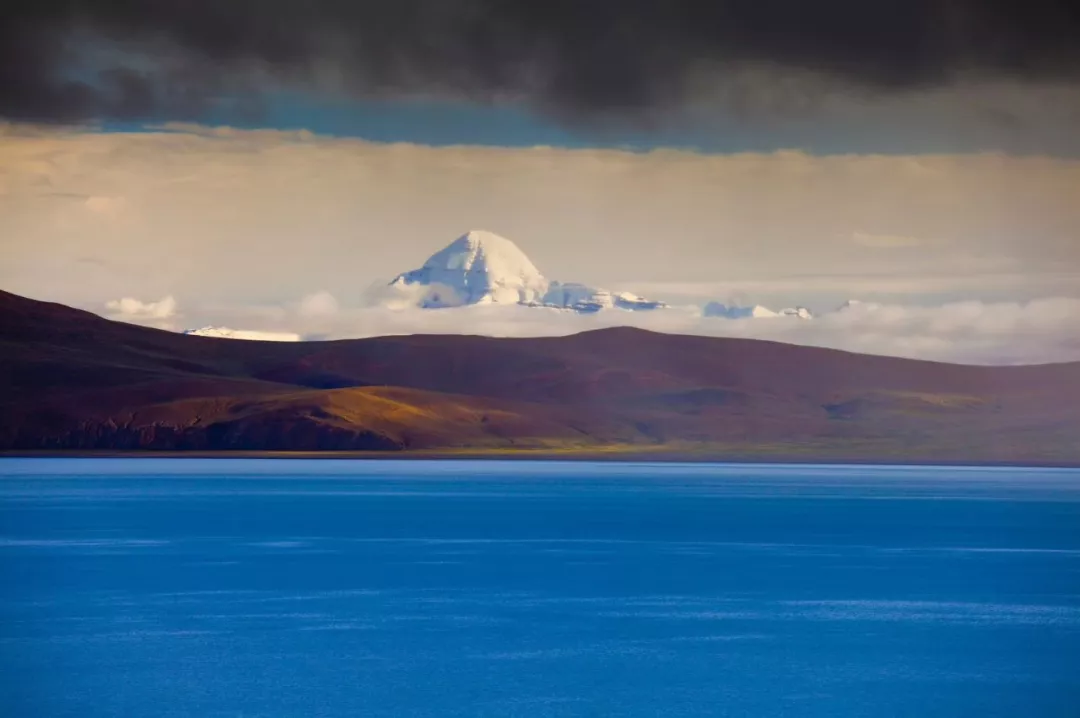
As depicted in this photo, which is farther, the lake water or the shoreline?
the shoreline

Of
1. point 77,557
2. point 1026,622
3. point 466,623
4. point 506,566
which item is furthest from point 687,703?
point 77,557

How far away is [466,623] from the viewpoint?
34.5 m

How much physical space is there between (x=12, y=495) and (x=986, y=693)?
6791 cm

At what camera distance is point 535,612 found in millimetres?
36438

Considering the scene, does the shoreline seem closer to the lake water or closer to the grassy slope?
the grassy slope

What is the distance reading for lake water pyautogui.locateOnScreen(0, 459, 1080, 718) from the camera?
89.6 ft

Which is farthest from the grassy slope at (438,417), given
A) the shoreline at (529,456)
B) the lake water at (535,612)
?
the lake water at (535,612)

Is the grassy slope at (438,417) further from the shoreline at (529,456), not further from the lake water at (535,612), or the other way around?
the lake water at (535,612)

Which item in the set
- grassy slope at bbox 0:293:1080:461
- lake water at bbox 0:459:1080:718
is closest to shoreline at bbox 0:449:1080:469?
grassy slope at bbox 0:293:1080:461

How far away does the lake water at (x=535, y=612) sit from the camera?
2730 centimetres

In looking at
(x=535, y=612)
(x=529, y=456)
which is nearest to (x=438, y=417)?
(x=529, y=456)

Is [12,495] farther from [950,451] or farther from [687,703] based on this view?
[950,451]

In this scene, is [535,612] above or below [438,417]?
below

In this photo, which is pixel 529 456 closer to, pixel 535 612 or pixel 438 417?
pixel 438 417
